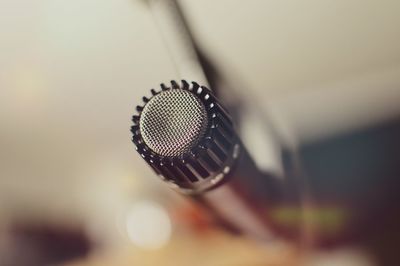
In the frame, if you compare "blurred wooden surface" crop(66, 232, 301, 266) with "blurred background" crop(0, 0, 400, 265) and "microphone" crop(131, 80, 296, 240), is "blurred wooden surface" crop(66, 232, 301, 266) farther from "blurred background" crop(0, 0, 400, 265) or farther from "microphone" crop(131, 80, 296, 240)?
"microphone" crop(131, 80, 296, 240)

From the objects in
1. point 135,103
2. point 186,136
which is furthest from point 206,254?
point 186,136

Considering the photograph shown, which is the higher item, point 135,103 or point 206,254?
point 135,103

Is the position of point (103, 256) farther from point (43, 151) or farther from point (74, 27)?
point (74, 27)

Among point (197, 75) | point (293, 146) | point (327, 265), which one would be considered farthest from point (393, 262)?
point (197, 75)

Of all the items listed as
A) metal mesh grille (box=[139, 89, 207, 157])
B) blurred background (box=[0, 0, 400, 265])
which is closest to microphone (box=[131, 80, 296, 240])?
metal mesh grille (box=[139, 89, 207, 157])

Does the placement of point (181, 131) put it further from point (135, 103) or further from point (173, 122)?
point (135, 103)

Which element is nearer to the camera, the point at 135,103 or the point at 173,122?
the point at 173,122
